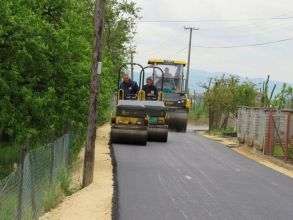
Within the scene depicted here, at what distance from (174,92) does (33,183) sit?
24420 millimetres

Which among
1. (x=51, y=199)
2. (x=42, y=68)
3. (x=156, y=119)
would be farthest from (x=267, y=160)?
(x=51, y=199)

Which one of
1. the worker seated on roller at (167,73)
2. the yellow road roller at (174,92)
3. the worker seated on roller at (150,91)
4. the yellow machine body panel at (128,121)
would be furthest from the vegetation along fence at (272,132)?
the worker seated on roller at (167,73)

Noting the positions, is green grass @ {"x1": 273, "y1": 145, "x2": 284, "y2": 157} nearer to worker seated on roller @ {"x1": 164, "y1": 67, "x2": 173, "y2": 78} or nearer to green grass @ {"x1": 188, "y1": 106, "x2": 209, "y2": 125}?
worker seated on roller @ {"x1": 164, "y1": 67, "x2": 173, "y2": 78}

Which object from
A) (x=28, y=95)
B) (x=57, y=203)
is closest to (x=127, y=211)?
(x=57, y=203)

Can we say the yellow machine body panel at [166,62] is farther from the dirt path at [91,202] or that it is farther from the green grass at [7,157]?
the dirt path at [91,202]

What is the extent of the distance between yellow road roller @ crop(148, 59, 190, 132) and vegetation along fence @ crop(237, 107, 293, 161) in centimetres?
669

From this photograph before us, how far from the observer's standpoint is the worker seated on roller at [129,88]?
2461 cm

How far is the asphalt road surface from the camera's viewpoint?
37.3 ft

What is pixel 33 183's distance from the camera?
1012cm

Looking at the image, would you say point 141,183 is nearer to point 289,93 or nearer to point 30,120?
point 30,120

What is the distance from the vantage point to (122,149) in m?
21.3

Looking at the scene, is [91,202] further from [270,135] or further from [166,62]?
[166,62]

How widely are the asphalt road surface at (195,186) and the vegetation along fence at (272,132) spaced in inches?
68.7

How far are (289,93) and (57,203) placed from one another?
91.1ft
